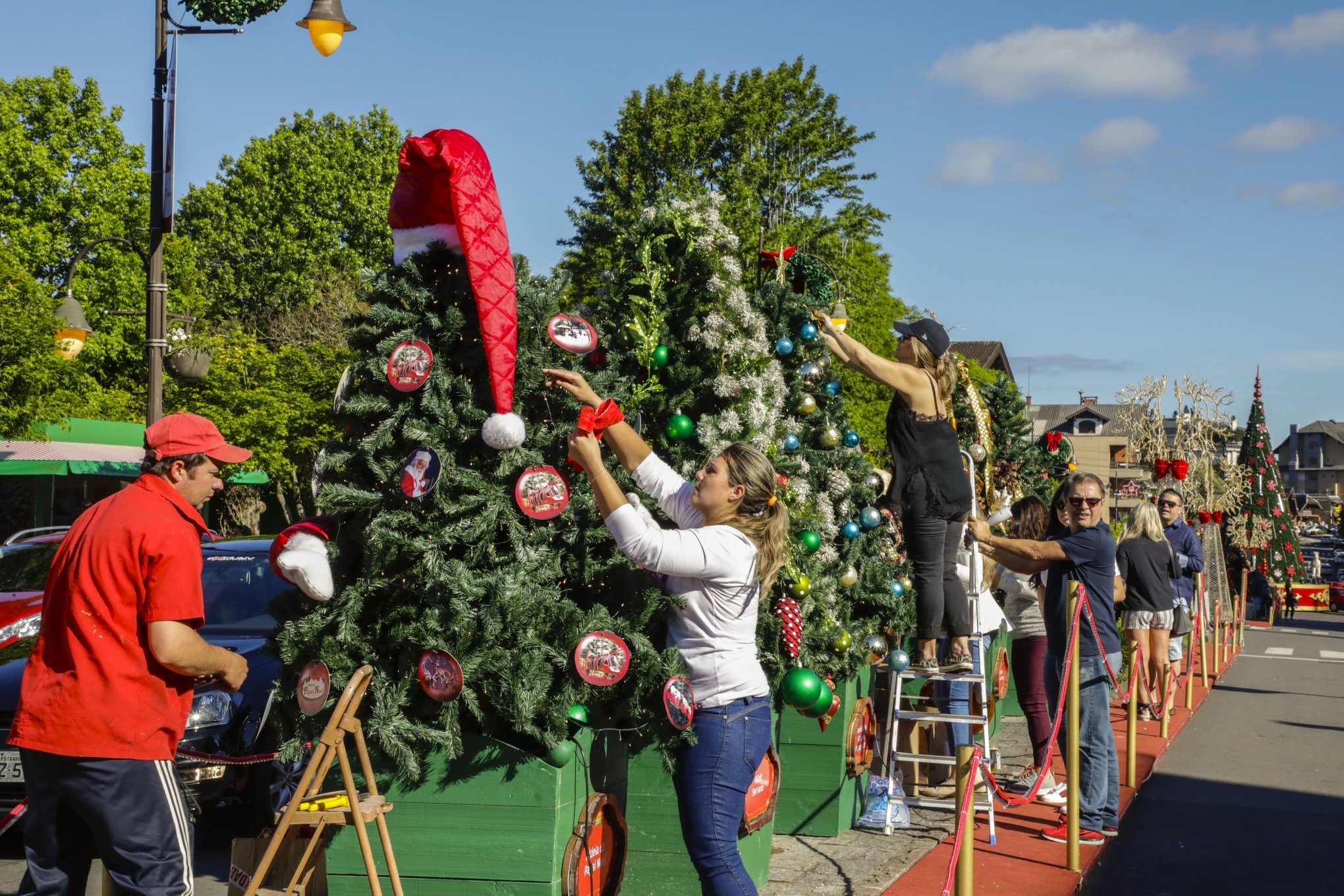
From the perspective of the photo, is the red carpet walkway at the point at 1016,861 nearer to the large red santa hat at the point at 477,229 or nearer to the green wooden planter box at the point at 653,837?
the green wooden planter box at the point at 653,837

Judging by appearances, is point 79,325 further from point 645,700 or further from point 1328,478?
point 1328,478

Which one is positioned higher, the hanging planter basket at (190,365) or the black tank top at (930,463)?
the hanging planter basket at (190,365)

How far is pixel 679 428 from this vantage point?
614cm

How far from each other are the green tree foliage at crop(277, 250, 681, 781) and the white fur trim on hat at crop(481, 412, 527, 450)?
0.30 feet

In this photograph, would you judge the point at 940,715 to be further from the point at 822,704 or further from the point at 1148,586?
the point at 1148,586

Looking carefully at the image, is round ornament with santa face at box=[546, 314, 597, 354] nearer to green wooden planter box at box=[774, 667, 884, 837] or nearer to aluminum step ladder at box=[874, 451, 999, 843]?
green wooden planter box at box=[774, 667, 884, 837]

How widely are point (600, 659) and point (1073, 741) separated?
10.5 feet

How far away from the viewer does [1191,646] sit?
13008mm

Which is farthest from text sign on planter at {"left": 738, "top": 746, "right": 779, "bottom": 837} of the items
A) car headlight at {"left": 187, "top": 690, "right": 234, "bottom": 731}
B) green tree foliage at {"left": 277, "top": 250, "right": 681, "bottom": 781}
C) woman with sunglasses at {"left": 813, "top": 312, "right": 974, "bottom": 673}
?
car headlight at {"left": 187, "top": 690, "right": 234, "bottom": 731}

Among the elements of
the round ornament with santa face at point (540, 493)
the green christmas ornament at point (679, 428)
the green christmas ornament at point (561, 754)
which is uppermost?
the green christmas ornament at point (679, 428)

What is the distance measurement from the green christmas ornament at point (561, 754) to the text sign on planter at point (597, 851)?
28 centimetres

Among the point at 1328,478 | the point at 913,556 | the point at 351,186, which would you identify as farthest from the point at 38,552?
the point at 1328,478

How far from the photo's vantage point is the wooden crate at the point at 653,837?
17.6 feet

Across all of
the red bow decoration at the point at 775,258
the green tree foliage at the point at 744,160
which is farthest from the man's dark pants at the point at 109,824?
the green tree foliage at the point at 744,160
